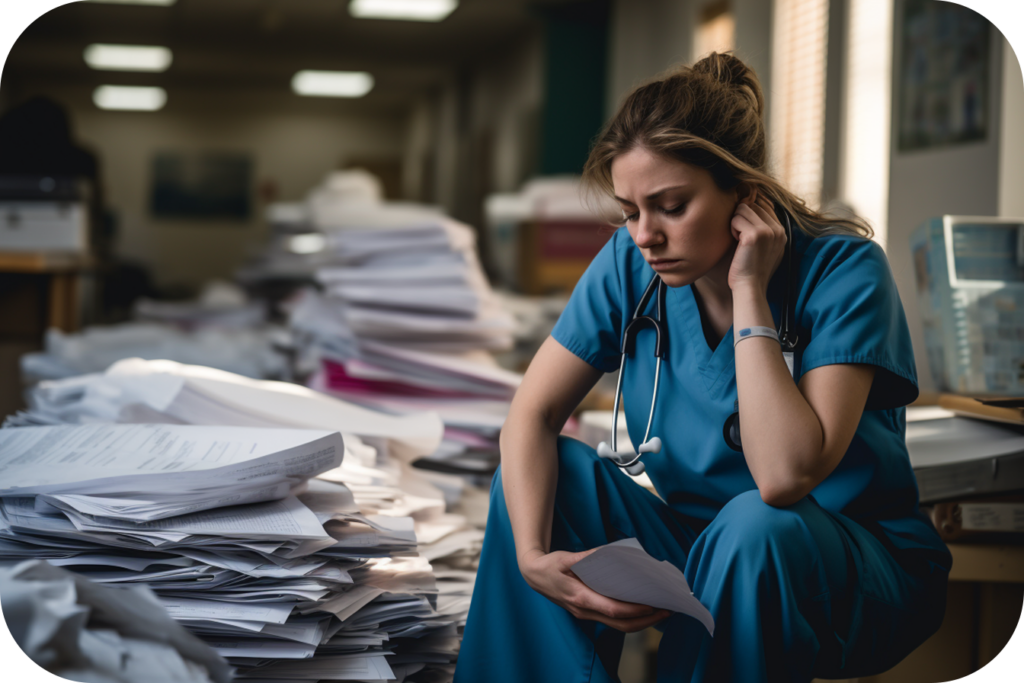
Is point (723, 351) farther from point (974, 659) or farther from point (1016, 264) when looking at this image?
point (1016, 264)

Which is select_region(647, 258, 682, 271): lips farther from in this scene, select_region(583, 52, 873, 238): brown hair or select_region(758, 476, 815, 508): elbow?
select_region(758, 476, 815, 508): elbow

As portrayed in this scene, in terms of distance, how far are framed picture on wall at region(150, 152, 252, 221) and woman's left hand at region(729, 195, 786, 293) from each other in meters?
10.3

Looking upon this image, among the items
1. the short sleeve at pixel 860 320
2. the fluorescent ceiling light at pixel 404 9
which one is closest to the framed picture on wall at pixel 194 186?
the fluorescent ceiling light at pixel 404 9

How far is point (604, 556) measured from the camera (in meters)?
0.83

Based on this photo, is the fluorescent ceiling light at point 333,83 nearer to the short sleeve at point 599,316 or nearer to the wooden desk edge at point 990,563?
the short sleeve at point 599,316

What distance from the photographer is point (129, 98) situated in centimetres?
1001

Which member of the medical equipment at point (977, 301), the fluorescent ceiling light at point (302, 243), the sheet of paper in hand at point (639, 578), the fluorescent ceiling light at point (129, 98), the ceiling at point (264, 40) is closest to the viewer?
the sheet of paper in hand at point (639, 578)

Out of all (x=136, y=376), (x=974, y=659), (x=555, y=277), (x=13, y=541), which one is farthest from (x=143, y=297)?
(x=974, y=659)

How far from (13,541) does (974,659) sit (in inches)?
48.0

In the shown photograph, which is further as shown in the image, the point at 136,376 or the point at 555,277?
the point at 555,277

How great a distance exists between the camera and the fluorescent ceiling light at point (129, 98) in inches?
381

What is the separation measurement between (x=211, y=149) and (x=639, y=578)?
10.6 metres

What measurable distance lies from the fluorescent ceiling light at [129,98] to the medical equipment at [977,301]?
974 cm

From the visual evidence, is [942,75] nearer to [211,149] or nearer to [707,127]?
[707,127]
